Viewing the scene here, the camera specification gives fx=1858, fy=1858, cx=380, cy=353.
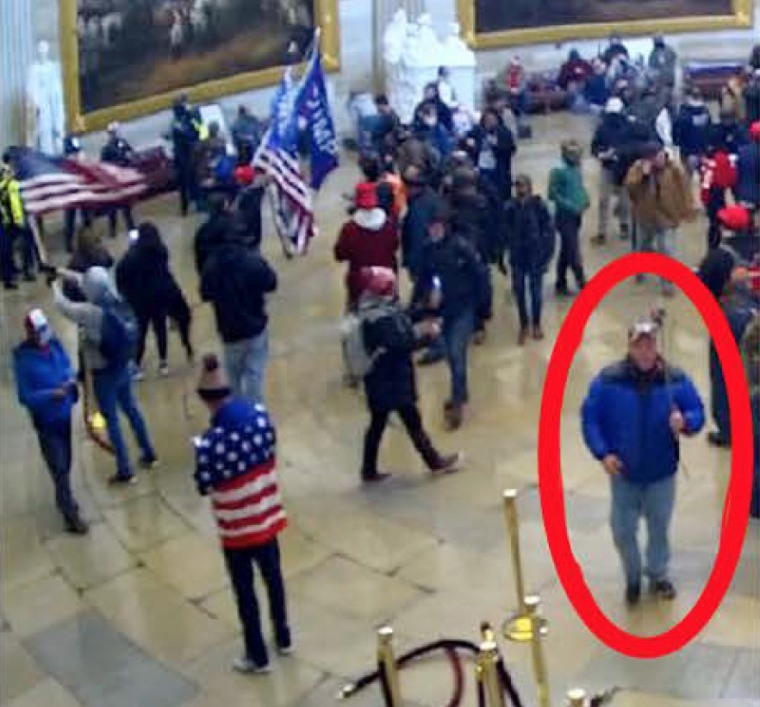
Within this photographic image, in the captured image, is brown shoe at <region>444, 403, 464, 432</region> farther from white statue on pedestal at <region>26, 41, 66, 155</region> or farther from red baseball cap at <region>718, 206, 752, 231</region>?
white statue on pedestal at <region>26, 41, 66, 155</region>

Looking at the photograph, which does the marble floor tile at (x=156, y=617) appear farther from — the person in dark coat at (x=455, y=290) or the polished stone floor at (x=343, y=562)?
the person in dark coat at (x=455, y=290)

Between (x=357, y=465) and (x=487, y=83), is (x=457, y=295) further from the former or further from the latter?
(x=487, y=83)

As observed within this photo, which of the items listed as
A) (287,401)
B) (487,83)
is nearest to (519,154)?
(487,83)

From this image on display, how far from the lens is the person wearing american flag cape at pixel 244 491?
885 centimetres

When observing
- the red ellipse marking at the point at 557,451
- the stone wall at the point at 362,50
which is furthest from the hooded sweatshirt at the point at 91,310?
the stone wall at the point at 362,50

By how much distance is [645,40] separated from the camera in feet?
90.0

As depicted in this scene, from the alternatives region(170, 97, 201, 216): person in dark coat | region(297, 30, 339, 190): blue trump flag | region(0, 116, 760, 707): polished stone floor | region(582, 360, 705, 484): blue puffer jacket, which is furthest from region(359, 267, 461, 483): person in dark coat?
region(170, 97, 201, 216): person in dark coat

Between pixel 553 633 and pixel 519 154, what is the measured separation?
1387 cm

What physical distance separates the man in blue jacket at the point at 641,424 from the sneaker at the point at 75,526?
3.44 meters

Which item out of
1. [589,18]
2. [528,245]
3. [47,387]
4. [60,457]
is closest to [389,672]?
[47,387]

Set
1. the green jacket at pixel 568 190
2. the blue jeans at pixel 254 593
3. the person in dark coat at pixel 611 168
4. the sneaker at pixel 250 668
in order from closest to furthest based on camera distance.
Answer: the blue jeans at pixel 254 593, the sneaker at pixel 250 668, the green jacket at pixel 568 190, the person in dark coat at pixel 611 168

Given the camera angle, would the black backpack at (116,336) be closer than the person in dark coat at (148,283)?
Yes

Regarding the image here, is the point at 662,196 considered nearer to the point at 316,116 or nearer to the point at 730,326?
the point at 316,116

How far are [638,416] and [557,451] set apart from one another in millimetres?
728
